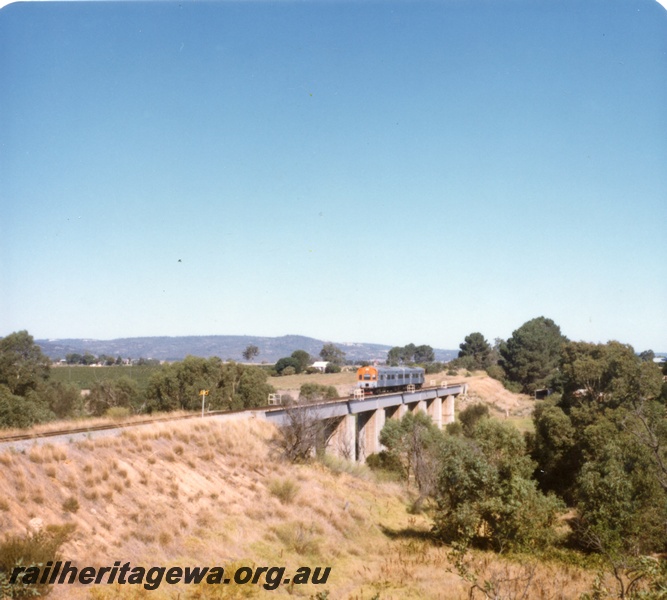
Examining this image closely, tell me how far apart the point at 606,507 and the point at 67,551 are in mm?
20778

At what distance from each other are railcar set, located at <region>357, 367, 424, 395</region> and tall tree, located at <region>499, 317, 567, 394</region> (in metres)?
43.9

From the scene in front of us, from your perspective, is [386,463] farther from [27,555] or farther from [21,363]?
[21,363]

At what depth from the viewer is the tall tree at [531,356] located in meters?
97.5

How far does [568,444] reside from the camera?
34375 mm

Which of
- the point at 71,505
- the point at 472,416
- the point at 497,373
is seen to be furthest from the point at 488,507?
the point at 497,373

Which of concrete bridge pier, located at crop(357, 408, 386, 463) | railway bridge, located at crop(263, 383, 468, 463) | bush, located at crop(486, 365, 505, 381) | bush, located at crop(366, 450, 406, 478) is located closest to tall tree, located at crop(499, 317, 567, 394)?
bush, located at crop(486, 365, 505, 381)

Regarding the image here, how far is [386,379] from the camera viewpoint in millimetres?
50000

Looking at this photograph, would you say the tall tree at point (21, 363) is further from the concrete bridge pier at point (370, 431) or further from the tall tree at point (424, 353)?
the tall tree at point (424, 353)

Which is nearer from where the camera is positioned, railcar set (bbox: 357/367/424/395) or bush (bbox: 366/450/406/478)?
bush (bbox: 366/450/406/478)

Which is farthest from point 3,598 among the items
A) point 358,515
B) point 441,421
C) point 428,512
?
point 441,421

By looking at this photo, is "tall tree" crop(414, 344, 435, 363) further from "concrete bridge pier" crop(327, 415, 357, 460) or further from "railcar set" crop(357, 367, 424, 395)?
"concrete bridge pier" crop(327, 415, 357, 460)

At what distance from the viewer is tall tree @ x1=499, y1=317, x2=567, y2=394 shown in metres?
97.5

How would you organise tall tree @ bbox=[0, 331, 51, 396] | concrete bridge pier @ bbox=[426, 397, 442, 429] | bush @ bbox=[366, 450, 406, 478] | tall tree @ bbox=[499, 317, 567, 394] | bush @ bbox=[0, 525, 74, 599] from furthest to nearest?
tall tree @ bbox=[499, 317, 567, 394] < concrete bridge pier @ bbox=[426, 397, 442, 429] < tall tree @ bbox=[0, 331, 51, 396] < bush @ bbox=[366, 450, 406, 478] < bush @ bbox=[0, 525, 74, 599]

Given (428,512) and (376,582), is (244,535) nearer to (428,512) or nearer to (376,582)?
(376,582)
